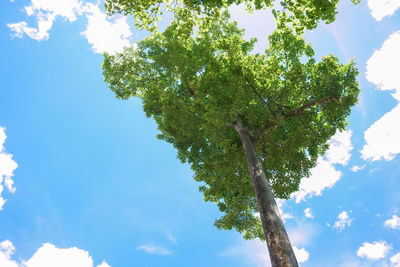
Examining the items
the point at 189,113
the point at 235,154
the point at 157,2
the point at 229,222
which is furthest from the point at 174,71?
the point at 229,222

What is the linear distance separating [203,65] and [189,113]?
2188 millimetres

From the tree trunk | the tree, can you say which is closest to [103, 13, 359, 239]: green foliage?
the tree

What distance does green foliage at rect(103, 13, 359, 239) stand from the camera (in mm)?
8805

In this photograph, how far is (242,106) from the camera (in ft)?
29.9

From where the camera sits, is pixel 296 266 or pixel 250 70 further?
pixel 250 70

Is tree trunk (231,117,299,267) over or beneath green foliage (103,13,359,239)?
beneath

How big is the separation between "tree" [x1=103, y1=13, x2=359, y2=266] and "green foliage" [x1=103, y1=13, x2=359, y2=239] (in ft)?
0.14

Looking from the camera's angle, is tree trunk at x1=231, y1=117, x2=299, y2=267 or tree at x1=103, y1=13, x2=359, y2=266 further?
tree at x1=103, y1=13, x2=359, y2=266

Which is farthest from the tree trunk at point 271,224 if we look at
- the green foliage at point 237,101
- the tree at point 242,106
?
the green foliage at point 237,101

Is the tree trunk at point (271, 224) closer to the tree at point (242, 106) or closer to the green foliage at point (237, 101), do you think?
the tree at point (242, 106)

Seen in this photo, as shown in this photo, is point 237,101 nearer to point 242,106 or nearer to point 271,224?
point 242,106

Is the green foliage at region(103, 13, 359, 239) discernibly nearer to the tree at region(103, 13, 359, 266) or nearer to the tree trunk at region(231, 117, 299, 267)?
the tree at region(103, 13, 359, 266)

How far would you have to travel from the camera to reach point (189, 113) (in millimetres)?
9586

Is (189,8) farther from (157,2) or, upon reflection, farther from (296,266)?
(296,266)
